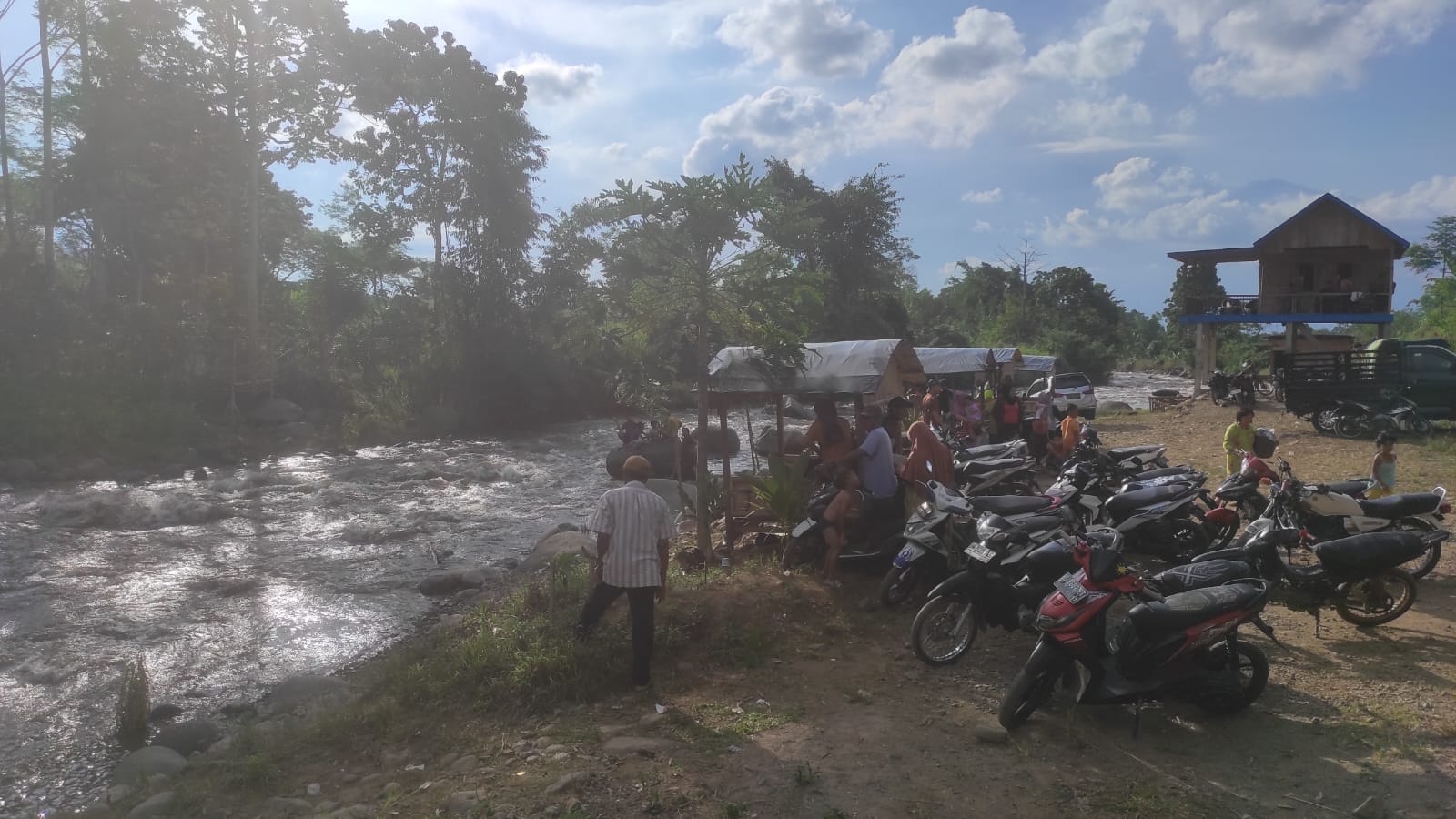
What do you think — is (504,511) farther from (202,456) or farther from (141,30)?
(141,30)

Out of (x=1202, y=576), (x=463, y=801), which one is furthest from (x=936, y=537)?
(x=463, y=801)

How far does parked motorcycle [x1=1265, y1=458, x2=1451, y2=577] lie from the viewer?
728cm

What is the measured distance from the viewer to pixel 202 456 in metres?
22.9

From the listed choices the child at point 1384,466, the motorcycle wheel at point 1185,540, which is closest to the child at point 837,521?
the motorcycle wheel at point 1185,540

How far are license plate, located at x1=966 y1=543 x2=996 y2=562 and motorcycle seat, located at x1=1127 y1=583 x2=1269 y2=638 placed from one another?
96 centimetres

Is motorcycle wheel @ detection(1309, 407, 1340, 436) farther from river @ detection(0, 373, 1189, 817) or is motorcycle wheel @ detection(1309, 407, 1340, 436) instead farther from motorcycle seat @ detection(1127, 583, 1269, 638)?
motorcycle seat @ detection(1127, 583, 1269, 638)

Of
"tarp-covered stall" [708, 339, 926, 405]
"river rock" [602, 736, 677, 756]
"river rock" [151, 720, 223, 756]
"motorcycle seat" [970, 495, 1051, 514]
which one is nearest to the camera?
"river rock" [602, 736, 677, 756]

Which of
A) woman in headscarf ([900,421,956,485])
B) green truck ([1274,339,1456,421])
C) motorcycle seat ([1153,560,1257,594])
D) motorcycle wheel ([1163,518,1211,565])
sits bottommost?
motorcycle wheel ([1163,518,1211,565])

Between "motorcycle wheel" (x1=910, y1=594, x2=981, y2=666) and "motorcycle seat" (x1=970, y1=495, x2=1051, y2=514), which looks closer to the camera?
"motorcycle wheel" (x1=910, y1=594, x2=981, y2=666)

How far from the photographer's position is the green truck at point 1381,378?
17328 millimetres

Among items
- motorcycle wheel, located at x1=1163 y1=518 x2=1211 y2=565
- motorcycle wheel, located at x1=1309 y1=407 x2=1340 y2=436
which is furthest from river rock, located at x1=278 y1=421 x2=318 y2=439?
motorcycle wheel, located at x1=1309 y1=407 x2=1340 y2=436

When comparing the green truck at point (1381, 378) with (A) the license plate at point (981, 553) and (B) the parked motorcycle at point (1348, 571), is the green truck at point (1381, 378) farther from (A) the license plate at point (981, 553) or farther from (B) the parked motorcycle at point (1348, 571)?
(A) the license plate at point (981, 553)

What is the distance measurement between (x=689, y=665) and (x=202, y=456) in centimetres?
2076

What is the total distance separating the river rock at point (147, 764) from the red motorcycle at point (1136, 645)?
5.38 m
